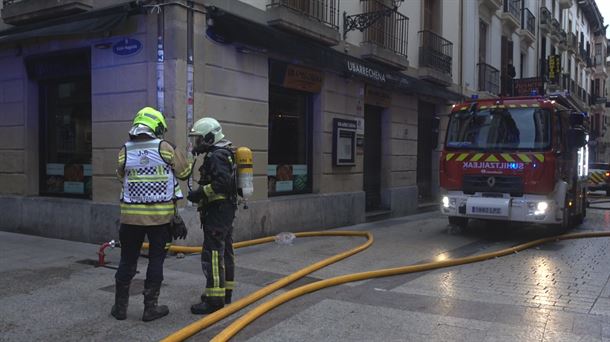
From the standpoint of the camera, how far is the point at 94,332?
178 inches

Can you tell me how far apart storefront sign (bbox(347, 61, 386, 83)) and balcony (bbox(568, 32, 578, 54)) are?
25.0m

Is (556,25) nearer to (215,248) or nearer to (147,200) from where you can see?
(215,248)

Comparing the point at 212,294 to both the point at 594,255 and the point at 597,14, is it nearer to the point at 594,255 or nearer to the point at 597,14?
the point at 594,255

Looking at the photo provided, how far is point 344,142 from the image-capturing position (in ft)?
38.1

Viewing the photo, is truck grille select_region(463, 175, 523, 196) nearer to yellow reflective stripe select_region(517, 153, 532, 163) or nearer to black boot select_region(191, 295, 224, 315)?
yellow reflective stripe select_region(517, 153, 532, 163)

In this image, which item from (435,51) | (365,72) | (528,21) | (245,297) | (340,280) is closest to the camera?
(245,297)

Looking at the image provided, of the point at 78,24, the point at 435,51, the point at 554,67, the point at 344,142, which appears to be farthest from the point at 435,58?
the point at 554,67

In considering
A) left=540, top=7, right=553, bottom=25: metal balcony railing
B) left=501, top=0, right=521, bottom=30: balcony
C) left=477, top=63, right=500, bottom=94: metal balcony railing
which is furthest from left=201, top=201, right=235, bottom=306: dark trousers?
left=540, top=7, right=553, bottom=25: metal balcony railing

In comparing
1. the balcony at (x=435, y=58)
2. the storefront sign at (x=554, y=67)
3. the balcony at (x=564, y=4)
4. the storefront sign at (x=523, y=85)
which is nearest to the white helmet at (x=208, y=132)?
the balcony at (x=435, y=58)

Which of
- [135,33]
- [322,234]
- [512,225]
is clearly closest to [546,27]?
[512,225]

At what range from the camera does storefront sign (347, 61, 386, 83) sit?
446 inches

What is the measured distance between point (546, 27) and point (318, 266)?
24.5 meters

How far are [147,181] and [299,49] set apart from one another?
5.67 meters

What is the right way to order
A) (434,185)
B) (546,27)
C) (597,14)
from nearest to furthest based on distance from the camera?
(434,185) < (546,27) < (597,14)
